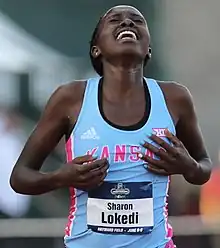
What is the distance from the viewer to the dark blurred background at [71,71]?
5.99 meters

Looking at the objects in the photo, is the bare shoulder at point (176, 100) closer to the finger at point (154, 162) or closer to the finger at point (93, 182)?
the finger at point (154, 162)

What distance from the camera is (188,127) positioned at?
3.27 metres

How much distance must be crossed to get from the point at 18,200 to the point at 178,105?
2948 mm

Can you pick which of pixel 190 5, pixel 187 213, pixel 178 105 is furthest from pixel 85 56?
pixel 178 105

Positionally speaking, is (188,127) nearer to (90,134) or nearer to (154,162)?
(154,162)

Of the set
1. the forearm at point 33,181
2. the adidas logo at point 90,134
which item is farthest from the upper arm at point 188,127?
the forearm at point 33,181

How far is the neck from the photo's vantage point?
3.18 m

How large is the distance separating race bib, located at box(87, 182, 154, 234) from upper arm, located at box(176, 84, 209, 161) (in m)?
0.35

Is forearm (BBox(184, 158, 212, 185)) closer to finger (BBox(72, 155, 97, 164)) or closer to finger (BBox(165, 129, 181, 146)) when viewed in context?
finger (BBox(165, 129, 181, 146))

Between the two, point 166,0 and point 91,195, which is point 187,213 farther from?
point 91,195

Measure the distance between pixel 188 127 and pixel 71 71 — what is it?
2.83 m

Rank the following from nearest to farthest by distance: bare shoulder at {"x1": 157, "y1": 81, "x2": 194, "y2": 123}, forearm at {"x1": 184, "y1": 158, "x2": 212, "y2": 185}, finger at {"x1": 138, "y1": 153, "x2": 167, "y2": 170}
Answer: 1. finger at {"x1": 138, "y1": 153, "x2": 167, "y2": 170}
2. forearm at {"x1": 184, "y1": 158, "x2": 212, "y2": 185}
3. bare shoulder at {"x1": 157, "y1": 81, "x2": 194, "y2": 123}

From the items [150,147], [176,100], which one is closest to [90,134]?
[150,147]

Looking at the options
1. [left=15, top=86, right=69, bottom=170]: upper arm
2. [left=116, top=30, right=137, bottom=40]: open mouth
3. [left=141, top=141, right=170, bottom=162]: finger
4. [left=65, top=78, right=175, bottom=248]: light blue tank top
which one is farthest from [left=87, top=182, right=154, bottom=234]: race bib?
[left=116, top=30, right=137, bottom=40]: open mouth
